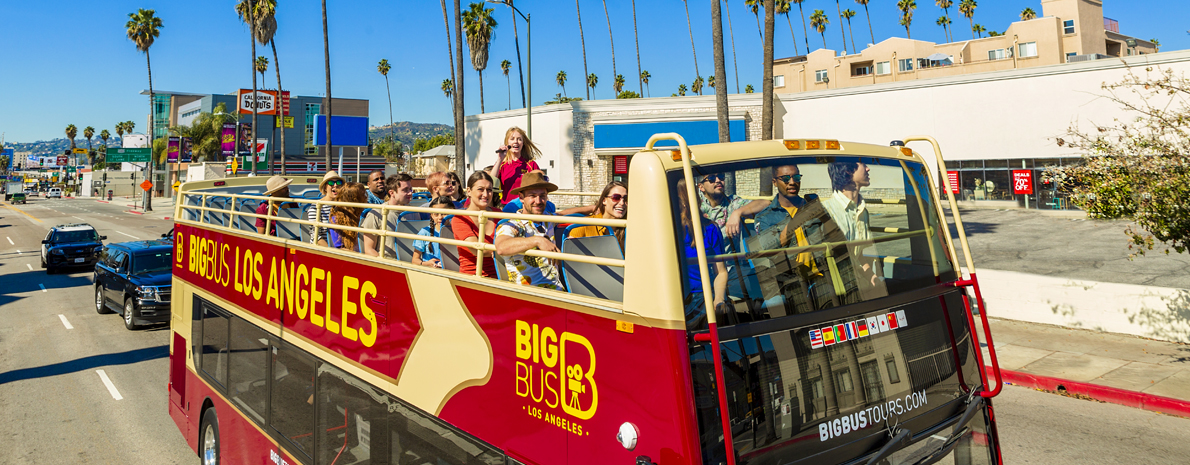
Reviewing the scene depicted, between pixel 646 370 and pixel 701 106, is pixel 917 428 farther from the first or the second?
pixel 701 106

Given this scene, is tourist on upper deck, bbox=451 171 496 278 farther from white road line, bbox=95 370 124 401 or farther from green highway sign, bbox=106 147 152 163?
green highway sign, bbox=106 147 152 163

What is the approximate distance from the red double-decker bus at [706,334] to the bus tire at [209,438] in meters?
2.87

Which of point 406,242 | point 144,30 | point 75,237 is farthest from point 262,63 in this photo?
point 406,242

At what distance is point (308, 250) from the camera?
5.18 metres

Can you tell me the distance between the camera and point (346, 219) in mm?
6289

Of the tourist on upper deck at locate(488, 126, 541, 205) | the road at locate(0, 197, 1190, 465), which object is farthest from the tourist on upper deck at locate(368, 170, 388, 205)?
the road at locate(0, 197, 1190, 465)

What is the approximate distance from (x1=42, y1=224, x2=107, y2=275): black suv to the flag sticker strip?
2708 cm

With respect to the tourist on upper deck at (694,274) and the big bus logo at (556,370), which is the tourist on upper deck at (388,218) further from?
the tourist on upper deck at (694,274)

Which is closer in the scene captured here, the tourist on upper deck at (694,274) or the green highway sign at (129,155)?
the tourist on upper deck at (694,274)

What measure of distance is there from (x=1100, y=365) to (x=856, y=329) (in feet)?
30.5

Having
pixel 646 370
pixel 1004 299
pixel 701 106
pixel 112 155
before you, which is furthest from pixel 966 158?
pixel 112 155

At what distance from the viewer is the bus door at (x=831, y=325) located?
101 inches

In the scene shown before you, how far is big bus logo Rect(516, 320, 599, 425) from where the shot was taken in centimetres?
278

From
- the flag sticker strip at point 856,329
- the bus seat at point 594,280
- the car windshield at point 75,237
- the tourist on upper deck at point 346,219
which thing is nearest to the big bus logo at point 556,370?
the bus seat at point 594,280
